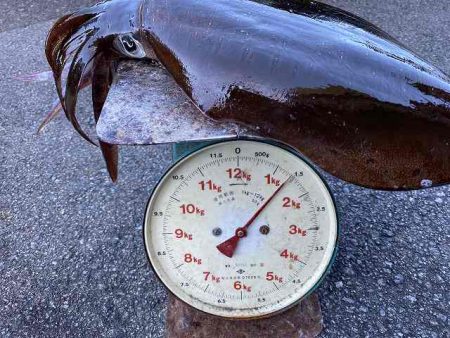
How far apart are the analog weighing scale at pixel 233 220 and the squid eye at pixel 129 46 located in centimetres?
2

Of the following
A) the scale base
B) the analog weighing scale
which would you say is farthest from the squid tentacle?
the scale base

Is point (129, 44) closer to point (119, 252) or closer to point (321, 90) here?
point (321, 90)

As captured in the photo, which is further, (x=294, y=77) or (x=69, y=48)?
(x=69, y=48)

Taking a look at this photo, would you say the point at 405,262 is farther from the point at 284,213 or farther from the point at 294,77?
the point at 294,77

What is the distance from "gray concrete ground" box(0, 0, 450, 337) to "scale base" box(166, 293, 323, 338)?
4 centimetres

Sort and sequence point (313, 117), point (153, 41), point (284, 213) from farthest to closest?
point (284, 213), point (153, 41), point (313, 117)

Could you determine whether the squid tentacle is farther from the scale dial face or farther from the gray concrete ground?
the gray concrete ground

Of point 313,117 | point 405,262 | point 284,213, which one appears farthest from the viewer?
point 405,262

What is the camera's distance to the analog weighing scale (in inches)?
37.6

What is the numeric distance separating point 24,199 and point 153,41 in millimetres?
926

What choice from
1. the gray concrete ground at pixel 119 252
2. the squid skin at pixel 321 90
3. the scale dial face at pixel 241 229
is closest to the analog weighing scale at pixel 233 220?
the scale dial face at pixel 241 229

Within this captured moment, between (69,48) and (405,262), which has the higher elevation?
(69,48)

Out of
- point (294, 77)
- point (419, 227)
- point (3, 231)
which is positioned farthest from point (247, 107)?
point (3, 231)

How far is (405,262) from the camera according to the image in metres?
1.34
